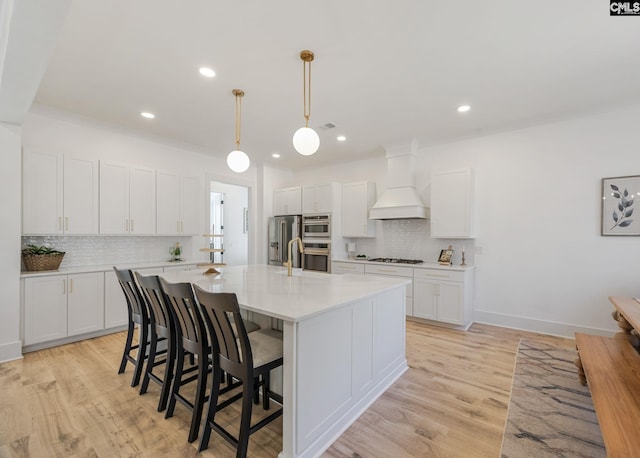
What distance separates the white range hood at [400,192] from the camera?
4.57m

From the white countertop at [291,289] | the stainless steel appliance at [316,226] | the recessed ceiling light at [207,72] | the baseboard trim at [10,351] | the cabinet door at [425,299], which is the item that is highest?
the recessed ceiling light at [207,72]

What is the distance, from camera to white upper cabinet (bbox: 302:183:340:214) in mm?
5371

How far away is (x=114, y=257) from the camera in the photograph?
4191 millimetres

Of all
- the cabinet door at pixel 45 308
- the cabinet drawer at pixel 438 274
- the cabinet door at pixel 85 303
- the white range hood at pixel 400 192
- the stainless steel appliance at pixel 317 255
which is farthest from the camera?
the stainless steel appliance at pixel 317 255

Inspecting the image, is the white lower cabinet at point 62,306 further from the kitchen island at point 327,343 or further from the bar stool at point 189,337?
the bar stool at point 189,337

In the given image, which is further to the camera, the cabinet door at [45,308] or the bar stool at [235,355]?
the cabinet door at [45,308]

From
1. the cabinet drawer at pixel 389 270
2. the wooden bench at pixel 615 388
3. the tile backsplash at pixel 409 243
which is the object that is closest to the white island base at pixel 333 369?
the wooden bench at pixel 615 388

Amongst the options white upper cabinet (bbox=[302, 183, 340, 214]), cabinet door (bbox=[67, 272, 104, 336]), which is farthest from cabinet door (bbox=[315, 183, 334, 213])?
cabinet door (bbox=[67, 272, 104, 336])

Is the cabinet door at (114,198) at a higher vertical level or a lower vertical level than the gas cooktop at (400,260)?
higher

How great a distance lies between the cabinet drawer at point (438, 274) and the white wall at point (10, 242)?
15.6 ft

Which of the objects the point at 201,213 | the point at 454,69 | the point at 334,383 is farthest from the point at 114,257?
the point at 454,69

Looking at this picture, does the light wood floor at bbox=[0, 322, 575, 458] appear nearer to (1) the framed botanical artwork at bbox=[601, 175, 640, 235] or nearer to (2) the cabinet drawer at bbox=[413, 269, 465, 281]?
(2) the cabinet drawer at bbox=[413, 269, 465, 281]

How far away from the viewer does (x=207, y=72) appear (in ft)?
8.77

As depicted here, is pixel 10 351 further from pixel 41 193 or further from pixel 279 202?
pixel 279 202
